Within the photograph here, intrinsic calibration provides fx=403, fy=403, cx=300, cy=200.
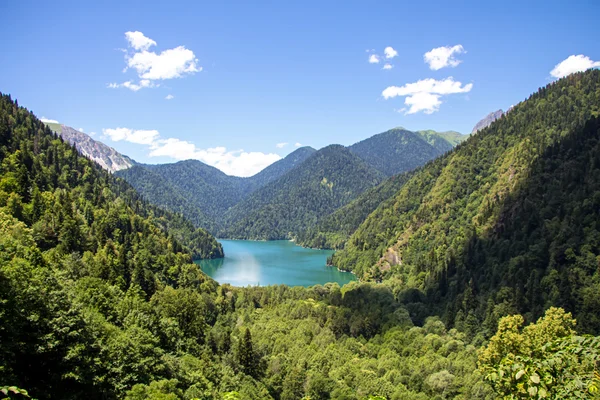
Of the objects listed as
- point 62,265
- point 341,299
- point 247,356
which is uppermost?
point 62,265

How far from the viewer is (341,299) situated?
10875 cm

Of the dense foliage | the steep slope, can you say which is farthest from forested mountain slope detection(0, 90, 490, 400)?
the dense foliage

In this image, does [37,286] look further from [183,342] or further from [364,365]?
[364,365]

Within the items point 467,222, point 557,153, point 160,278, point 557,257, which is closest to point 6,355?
point 160,278

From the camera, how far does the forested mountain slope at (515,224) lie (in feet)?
305

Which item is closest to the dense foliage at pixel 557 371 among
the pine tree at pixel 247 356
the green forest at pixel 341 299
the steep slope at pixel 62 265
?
the green forest at pixel 341 299

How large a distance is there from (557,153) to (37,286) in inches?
5653

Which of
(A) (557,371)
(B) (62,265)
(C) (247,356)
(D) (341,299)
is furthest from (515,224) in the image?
(A) (557,371)

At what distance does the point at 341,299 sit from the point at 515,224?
188ft

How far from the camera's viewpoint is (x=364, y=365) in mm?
67250

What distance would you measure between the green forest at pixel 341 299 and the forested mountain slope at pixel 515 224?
1.93 feet

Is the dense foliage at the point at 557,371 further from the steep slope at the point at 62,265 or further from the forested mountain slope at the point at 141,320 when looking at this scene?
the steep slope at the point at 62,265

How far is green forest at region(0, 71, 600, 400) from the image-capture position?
28.6 meters

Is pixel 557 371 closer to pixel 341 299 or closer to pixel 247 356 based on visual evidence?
pixel 247 356
